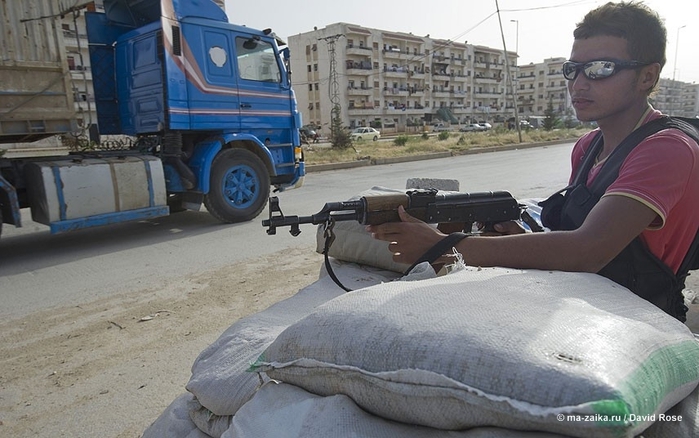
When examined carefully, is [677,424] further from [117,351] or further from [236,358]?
[117,351]

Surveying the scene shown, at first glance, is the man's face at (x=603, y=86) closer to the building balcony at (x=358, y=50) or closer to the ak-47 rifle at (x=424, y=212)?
the ak-47 rifle at (x=424, y=212)

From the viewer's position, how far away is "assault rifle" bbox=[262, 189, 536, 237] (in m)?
1.88

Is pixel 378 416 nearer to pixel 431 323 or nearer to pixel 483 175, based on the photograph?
pixel 431 323

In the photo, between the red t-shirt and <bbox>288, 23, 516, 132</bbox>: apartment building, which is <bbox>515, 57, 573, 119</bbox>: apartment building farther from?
the red t-shirt

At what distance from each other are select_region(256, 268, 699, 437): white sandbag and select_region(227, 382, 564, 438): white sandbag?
21 millimetres

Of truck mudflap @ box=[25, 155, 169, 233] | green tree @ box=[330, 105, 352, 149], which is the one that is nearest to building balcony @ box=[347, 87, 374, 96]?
green tree @ box=[330, 105, 352, 149]

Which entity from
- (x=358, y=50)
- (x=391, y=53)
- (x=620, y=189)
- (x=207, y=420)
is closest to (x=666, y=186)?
(x=620, y=189)

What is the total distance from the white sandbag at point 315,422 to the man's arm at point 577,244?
0.73 m

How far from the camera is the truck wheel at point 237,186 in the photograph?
20.9ft

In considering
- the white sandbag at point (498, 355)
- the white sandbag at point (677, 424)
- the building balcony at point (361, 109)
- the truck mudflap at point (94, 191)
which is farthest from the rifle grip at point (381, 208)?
the building balcony at point (361, 109)

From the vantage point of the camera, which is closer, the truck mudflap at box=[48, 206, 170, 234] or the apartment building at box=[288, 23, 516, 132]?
the truck mudflap at box=[48, 206, 170, 234]

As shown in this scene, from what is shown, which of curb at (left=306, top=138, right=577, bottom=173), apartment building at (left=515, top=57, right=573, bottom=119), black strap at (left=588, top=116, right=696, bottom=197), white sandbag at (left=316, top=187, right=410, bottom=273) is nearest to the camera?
black strap at (left=588, top=116, right=696, bottom=197)

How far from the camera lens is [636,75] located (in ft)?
5.58

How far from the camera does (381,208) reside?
6.20 ft
